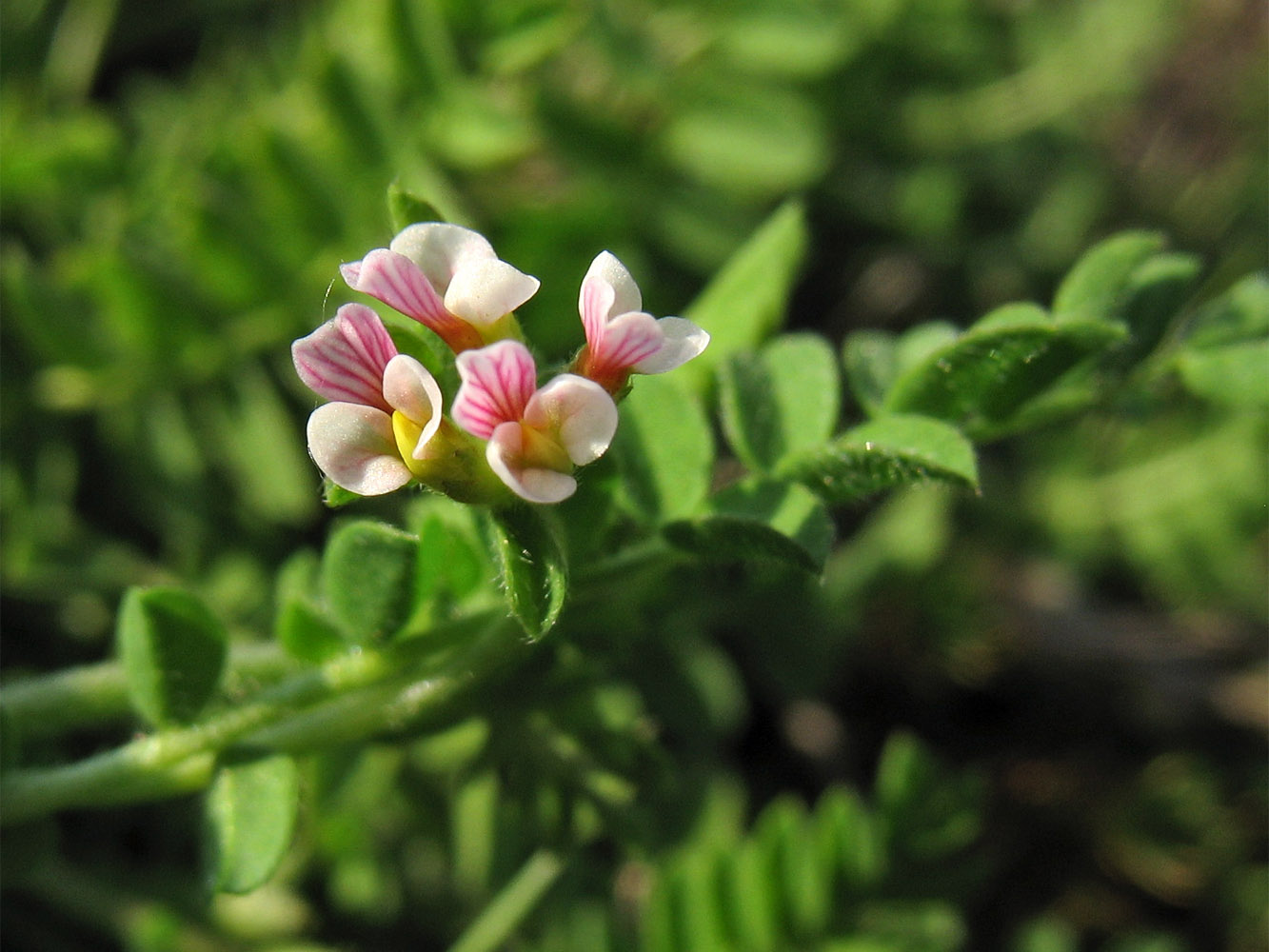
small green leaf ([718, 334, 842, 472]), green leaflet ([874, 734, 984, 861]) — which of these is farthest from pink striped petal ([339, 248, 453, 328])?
green leaflet ([874, 734, 984, 861])

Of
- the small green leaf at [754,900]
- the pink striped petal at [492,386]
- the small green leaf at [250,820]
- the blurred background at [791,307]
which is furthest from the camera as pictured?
the blurred background at [791,307]

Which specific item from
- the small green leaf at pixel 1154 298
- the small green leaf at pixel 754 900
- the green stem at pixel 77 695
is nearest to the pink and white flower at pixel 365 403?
the green stem at pixel 77 695

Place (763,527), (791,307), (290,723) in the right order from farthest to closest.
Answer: (791,307)
(290,723)
(763,527)

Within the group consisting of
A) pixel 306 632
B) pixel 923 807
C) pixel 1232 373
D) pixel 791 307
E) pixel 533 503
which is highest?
pixel 533 503

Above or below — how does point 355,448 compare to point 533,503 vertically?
above

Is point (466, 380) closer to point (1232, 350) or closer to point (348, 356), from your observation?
point (348, 356)

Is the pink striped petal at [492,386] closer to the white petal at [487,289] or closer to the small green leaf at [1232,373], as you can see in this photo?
the white petal at [487,289]

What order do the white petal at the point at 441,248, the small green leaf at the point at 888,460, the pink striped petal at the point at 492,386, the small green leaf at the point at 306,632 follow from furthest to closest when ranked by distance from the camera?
the small green leaf at the point at 306,632, the small green leaf at the point at 888,460, the white petal at the point at 441,248, the pink striped petal at the point at 492,386

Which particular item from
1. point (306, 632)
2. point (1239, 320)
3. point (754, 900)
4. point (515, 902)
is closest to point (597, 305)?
point (306, 632)
